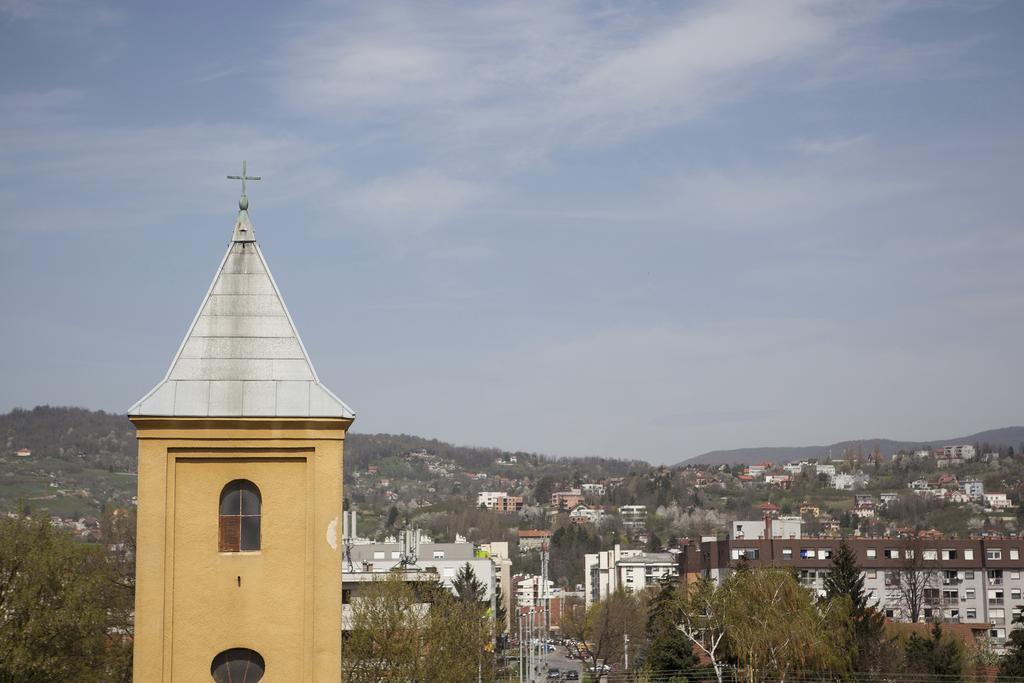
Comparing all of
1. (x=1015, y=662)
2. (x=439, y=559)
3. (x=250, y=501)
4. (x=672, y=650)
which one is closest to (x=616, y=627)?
(x=672, y=650)

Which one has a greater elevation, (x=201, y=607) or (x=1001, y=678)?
(x=201, y=607)

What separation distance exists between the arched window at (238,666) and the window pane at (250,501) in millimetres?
1796

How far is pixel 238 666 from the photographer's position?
1859 centimetres

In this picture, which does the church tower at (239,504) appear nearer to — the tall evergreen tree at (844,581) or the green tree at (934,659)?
the green tree at (934,659)

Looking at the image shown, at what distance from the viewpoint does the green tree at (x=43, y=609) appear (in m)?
39.8

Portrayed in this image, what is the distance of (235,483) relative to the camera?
62.5ft

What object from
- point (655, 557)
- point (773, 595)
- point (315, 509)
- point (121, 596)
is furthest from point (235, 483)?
point (655, 557)

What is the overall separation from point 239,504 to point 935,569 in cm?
12198

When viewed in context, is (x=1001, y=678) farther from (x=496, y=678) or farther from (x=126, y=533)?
(x=126, y=533)

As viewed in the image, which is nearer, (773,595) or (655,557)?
(773,595)

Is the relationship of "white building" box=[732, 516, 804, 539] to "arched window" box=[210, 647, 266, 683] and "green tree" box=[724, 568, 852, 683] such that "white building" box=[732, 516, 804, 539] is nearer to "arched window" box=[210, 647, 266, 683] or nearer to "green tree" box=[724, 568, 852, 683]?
"green tree" box=[724, 568, 852, 683]

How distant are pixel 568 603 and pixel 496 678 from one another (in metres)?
122

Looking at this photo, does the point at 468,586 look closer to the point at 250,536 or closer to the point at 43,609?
the point at 43,609

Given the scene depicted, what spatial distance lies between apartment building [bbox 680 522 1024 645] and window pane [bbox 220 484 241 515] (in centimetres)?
11221
